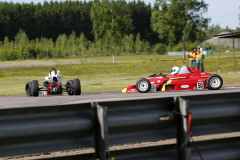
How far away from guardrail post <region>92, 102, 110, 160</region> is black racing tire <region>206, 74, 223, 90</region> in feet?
34.5

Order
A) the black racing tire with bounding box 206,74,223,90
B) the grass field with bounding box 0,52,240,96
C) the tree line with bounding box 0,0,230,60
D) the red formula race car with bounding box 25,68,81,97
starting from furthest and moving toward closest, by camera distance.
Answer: the tree line with bounding box 0,0,230,60 < the grass field with bounding box 0,52,240,96 < the red formula race car with bounding box 25,68,81,97 < the black racing tire with bounding box 206,74,223,90

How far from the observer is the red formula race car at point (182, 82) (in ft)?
44.2

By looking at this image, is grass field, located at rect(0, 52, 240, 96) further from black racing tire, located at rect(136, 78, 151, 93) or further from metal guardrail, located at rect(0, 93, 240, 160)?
metal guardrail, located at rect(0, 93, 240, 160)

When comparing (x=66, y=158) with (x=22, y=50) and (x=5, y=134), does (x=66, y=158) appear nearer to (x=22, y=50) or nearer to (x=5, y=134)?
(x=5, y=134)

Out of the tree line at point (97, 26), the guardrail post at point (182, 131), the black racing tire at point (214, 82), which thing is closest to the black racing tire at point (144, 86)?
the black racing tire at point (214, 82)

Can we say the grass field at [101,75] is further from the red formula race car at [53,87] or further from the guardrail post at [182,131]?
the guardrail post at [182,131]

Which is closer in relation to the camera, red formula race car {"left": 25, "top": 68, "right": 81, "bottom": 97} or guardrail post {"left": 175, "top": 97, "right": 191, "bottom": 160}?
guardrail post {"left": 175, "top": 97, "right": 191, "bottom": 160}

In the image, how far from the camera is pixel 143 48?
373 ft

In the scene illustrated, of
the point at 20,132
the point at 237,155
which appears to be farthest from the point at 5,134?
the point at 237,155

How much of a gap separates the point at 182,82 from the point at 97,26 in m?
49.2

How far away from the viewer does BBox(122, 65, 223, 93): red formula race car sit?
13.5 meters

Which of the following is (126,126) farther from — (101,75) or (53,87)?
(101,75)

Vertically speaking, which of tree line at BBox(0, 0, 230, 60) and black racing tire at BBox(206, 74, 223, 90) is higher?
tree line at BBox(0, 0, 230, 60)

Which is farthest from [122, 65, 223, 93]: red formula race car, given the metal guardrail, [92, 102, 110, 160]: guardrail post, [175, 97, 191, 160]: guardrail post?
[92, 102, 110, 160]: guardrail post
